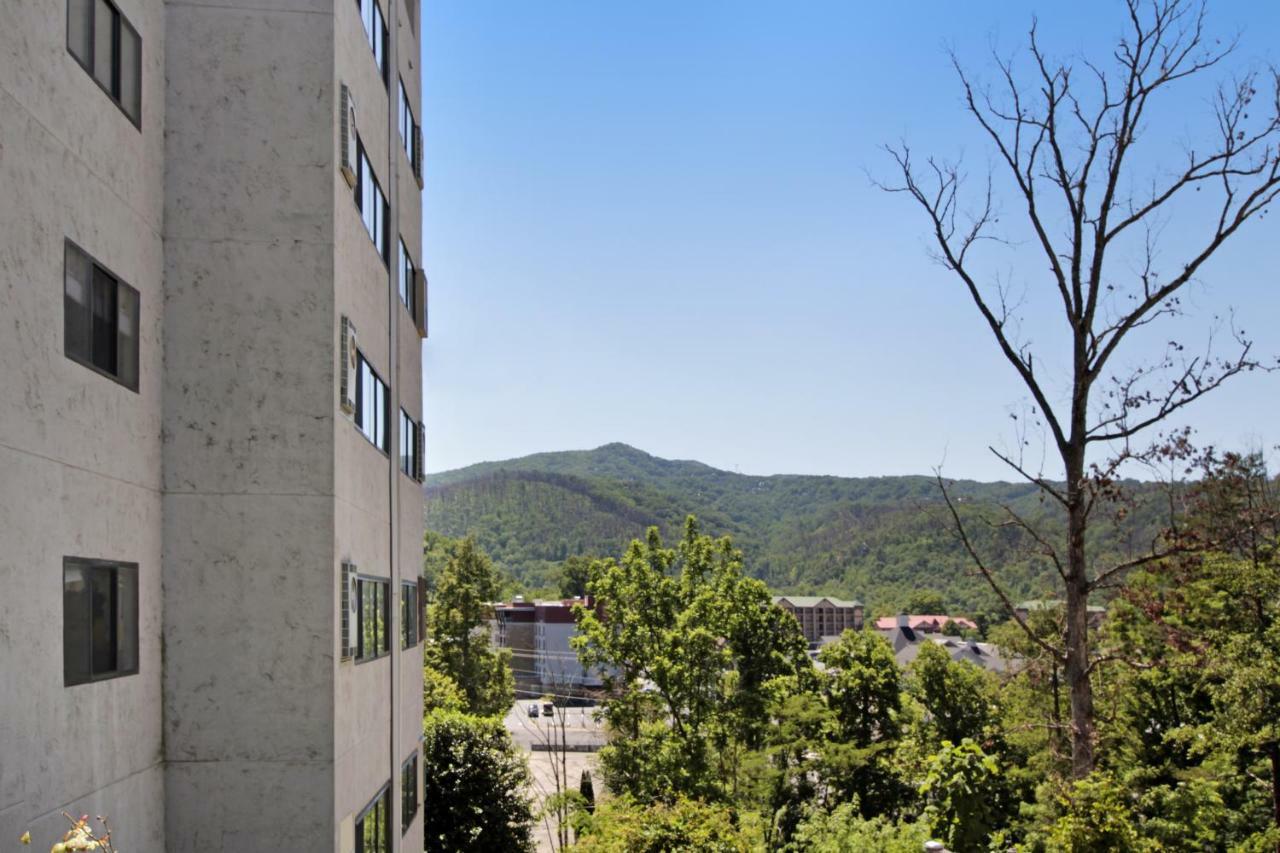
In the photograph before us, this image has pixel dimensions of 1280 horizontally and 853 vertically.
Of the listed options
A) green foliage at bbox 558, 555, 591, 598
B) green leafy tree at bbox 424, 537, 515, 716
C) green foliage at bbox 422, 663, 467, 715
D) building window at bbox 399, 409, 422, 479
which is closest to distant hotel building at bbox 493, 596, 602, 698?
green foliage at bbox 558, 555, 591, 598

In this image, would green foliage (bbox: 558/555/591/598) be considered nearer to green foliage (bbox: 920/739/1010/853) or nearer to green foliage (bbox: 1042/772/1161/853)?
green foliage (bbox: 920/739/1010/853)

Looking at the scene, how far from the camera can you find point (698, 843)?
542 inches

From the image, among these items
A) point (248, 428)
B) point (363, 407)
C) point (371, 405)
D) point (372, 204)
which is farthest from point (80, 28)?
point (371, 405)

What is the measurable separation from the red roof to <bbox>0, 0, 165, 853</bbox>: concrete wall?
129 m

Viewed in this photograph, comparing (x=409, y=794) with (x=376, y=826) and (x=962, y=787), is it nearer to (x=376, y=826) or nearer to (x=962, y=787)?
(x=376, y=826)

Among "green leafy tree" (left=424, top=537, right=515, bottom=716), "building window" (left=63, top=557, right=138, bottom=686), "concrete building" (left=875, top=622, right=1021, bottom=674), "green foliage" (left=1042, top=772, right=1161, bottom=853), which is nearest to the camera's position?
"building window" (left=63, top=557, right=138, bottom=686)

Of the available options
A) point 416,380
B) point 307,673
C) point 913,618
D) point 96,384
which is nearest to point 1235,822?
point 416,380

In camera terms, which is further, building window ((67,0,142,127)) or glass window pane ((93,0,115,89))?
glass window pane ((93,0,115,89))

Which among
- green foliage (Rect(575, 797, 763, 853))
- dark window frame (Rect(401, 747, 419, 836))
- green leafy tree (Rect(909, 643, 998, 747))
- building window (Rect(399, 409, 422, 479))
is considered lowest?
green leafy tree (Rect(909, 643, 998, 747))

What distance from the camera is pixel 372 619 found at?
11.4 metres

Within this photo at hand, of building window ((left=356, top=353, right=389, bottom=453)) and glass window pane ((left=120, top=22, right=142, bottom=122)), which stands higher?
glass window pane ((left=120, top=22, right=142, bottom=122))

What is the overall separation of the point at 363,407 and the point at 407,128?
20.3ft

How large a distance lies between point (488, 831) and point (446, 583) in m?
36.0

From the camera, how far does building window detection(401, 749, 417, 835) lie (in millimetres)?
13738
